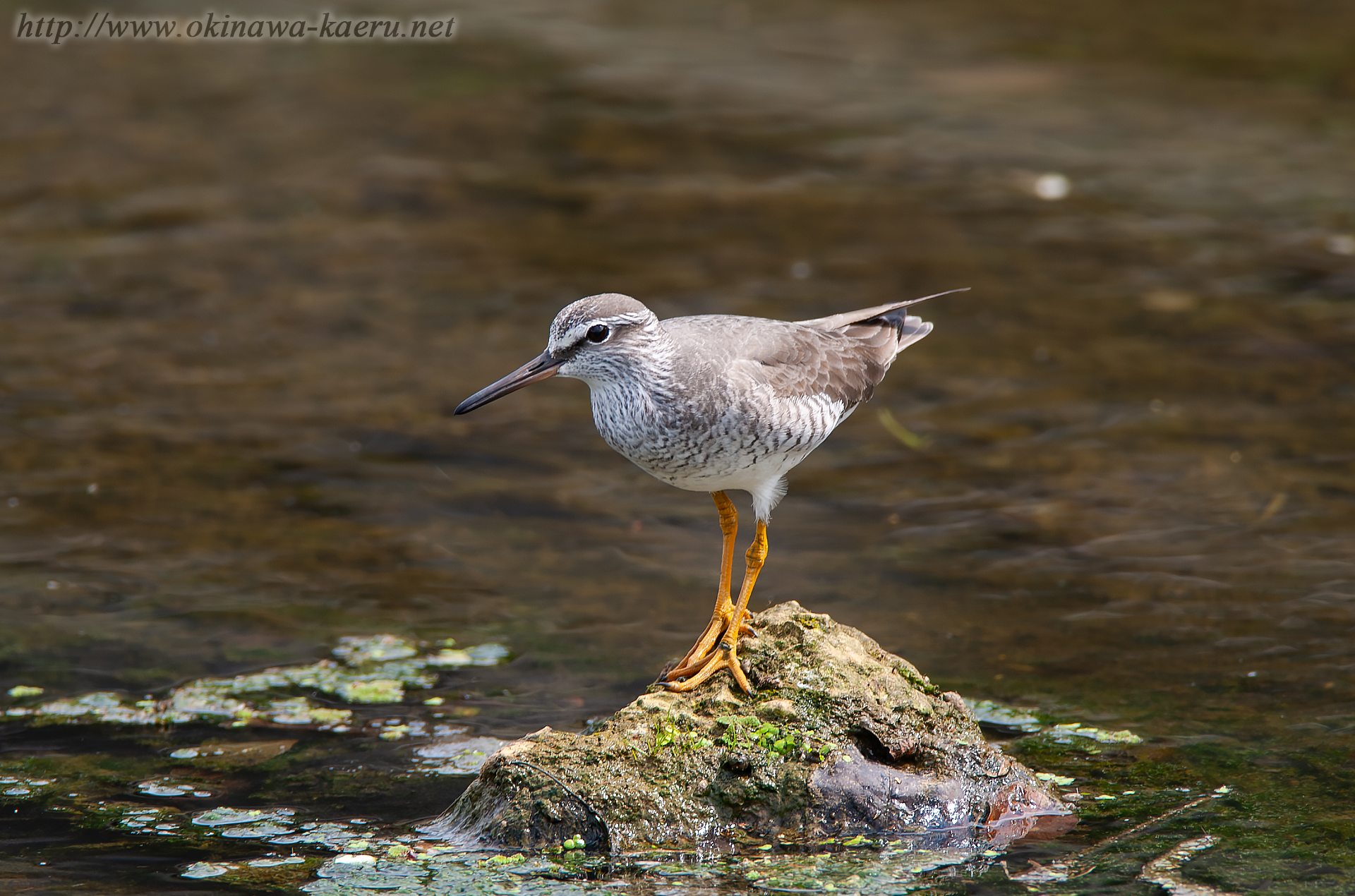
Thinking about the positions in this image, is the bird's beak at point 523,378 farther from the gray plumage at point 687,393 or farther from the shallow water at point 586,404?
the shallow water at point 586,404

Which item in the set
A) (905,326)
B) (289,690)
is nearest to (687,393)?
(905,326)

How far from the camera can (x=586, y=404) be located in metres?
11.5

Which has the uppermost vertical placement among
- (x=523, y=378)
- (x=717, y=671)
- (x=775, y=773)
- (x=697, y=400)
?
(x=523, y=378)

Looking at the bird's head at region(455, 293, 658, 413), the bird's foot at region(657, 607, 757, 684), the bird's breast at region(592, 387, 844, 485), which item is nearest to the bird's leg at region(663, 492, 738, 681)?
the bird's foot at region(657, 607, 757, 684)

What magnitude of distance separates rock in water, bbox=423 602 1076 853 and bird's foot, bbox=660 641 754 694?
47 mm

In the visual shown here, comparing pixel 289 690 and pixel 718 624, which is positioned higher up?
pixel 718 624

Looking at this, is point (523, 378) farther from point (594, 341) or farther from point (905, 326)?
point (905, 326)

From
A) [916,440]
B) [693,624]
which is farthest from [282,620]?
[916,440]

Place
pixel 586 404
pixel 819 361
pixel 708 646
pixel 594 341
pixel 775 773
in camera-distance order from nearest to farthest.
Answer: pixel 775 773 < pixel 594 341 < pixel 708 646 < pixel 819 361 < pixel 586 404

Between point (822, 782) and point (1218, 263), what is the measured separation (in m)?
8.90

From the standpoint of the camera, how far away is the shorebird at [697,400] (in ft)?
19.7

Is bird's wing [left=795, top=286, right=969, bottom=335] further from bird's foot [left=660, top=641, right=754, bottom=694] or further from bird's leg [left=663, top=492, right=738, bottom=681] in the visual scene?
bird's foot [left=660, top=641, right=754, bottom=694]

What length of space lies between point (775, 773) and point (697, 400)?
1612 millimetres

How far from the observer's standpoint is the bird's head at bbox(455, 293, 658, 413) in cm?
606
